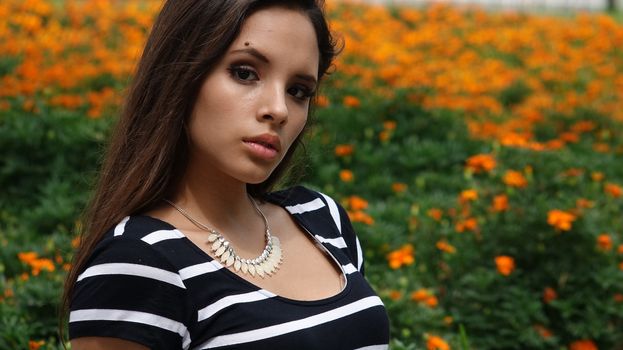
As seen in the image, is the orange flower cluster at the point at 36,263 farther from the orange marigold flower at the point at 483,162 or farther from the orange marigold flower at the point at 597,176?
the orange marigold flower at the point at 597,176

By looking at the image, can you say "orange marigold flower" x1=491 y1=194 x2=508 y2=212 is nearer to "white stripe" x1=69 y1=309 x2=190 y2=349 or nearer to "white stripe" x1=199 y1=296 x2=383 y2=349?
"white stripe" x1=199 y1=296 x2=383 y2=349

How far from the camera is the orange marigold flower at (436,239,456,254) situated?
11.8 feet

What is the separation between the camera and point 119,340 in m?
1.47

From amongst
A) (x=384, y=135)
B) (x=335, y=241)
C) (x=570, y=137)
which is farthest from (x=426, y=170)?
(x=335, y=241)

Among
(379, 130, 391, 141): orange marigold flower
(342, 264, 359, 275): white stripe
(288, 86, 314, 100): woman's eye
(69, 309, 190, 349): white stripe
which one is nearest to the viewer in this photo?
(69, 309, 190, 349): white stripe

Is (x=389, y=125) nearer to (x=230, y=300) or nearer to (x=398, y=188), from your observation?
(x=398, y=188)

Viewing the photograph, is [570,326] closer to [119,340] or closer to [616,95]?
[119,340]

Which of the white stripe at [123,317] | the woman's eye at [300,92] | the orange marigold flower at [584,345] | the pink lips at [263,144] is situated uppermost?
the woman's eye at [300,92]

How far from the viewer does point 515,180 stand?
12.2ft

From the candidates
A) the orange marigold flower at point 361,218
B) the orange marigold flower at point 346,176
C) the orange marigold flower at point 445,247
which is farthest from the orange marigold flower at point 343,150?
the orange marigold flower at point 445,247

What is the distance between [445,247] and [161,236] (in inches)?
85.6

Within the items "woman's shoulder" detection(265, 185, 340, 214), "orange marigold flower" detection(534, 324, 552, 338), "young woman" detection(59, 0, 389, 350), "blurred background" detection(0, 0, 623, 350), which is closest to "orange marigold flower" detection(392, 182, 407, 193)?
"blurred background" detection(0, 0, 623, 350)

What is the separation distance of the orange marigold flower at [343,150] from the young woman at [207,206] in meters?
2.87

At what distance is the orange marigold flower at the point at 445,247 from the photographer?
141 inches
